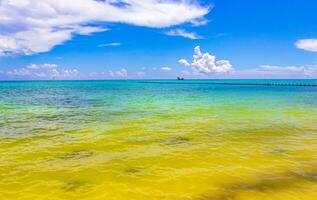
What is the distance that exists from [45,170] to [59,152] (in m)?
2.25

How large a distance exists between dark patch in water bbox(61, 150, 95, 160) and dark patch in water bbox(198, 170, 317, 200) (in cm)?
548

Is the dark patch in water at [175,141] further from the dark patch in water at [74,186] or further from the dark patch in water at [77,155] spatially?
the dark patch in water at [74,186]

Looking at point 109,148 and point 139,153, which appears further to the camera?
point 109,148

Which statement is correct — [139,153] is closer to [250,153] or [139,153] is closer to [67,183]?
[67,183]

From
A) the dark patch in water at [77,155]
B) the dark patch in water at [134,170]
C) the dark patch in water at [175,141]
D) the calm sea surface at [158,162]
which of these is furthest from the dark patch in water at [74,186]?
the dark patch in water at [175,141]

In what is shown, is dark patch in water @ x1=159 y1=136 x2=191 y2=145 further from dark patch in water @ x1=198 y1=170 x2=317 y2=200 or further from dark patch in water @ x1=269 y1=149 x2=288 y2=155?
dark patch in water @ x1=198 y1=170 x2=317 y2=200

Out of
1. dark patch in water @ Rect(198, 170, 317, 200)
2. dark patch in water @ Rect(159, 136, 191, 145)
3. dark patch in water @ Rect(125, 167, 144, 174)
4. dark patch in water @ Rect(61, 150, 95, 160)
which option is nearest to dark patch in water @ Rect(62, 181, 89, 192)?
dark patch in water @ Rect(125, 167, 144, 174)

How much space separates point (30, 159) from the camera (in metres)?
10.5

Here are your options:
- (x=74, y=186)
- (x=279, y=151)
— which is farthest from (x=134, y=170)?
(x=279, y=151)

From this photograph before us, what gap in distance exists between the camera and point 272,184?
8109 millimetres

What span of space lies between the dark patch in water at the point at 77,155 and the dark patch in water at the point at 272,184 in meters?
5.48

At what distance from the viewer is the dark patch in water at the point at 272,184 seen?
24.1 feet

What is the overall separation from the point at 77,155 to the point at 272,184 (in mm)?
7089

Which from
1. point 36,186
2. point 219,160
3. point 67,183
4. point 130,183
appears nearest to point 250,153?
point 219,160
